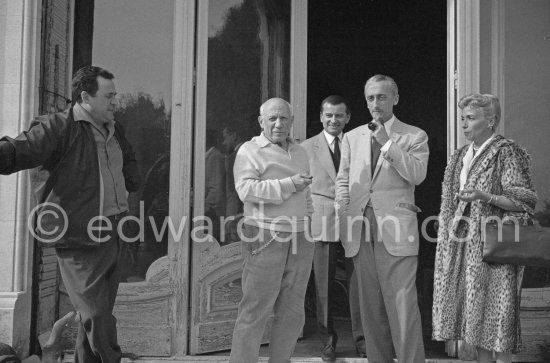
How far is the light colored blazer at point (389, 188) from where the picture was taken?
3434 mm

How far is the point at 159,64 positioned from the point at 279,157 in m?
A: 1.41

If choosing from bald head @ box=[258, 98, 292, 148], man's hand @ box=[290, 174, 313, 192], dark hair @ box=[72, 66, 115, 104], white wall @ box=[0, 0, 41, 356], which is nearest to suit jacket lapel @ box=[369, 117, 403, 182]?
man's hand @ box=[290, 174, 313, 192]

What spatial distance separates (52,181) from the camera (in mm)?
3094

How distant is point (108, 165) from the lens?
10.6 feet

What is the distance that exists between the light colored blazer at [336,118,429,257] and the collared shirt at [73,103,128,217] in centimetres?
131

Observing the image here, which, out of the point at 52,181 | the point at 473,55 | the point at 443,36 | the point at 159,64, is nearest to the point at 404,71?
the point at 443,36

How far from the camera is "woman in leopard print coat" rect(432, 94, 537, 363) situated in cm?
317

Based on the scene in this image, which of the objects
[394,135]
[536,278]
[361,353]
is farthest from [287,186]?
[536,278]

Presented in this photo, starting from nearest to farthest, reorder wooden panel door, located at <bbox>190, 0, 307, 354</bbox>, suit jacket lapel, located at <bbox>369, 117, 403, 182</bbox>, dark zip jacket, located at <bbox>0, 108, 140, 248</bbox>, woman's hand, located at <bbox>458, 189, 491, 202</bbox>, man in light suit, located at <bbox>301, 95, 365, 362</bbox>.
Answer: dark zip jacket, located at <bbox>0, 108, 140, 248</bbox> → woman's hand, located at <bbox>458, 189, 491, 202</bbox> → suit jacket lapel, located at <bbox>369, 117, 403, 182</bbox> → man in light suit, located at <bbox>301, 95, 365, 362</bbox> → wooden panel door, located at <bbox>190, 0, 307, 354</bbox>

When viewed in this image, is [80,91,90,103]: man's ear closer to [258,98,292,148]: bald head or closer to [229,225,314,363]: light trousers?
[258,98,292,148]: bald head

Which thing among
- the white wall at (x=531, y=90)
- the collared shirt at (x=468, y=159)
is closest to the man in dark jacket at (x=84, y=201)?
the collared shirt at (x=468, y=159)

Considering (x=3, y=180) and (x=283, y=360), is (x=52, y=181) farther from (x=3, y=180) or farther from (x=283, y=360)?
(x=283, y=360)

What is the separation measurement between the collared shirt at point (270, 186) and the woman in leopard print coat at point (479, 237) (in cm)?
85

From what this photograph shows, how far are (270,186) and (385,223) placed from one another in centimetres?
72
